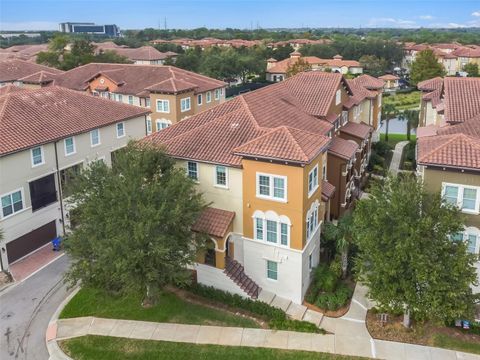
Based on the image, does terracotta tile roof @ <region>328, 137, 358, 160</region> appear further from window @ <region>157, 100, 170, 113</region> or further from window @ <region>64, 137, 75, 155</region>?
window @ <region>157, 100, 170, 113</region>

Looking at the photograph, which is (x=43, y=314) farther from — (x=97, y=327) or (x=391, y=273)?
(x=391, y=273)

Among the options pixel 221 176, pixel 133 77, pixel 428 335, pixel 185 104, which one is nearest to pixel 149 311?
pixel 221 176

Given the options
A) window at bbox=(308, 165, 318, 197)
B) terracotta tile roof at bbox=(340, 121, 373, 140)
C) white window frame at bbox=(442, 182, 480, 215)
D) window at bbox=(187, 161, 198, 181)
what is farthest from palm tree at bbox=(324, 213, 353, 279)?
terracotta tile roof at bbox=(340, 121, 373, 140)

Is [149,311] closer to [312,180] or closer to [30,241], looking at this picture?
[30,241]

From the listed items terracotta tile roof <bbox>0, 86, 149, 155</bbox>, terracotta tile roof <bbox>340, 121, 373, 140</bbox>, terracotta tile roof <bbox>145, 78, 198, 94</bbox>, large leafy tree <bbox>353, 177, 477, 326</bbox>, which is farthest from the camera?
terracotta tile roof <bbox>145, 78, 198, 94</bbox>

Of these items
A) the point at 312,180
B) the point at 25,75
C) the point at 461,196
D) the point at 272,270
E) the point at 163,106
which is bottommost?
the point at 272,270

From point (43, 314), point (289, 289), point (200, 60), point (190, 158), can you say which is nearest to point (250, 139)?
point (190, 158)
